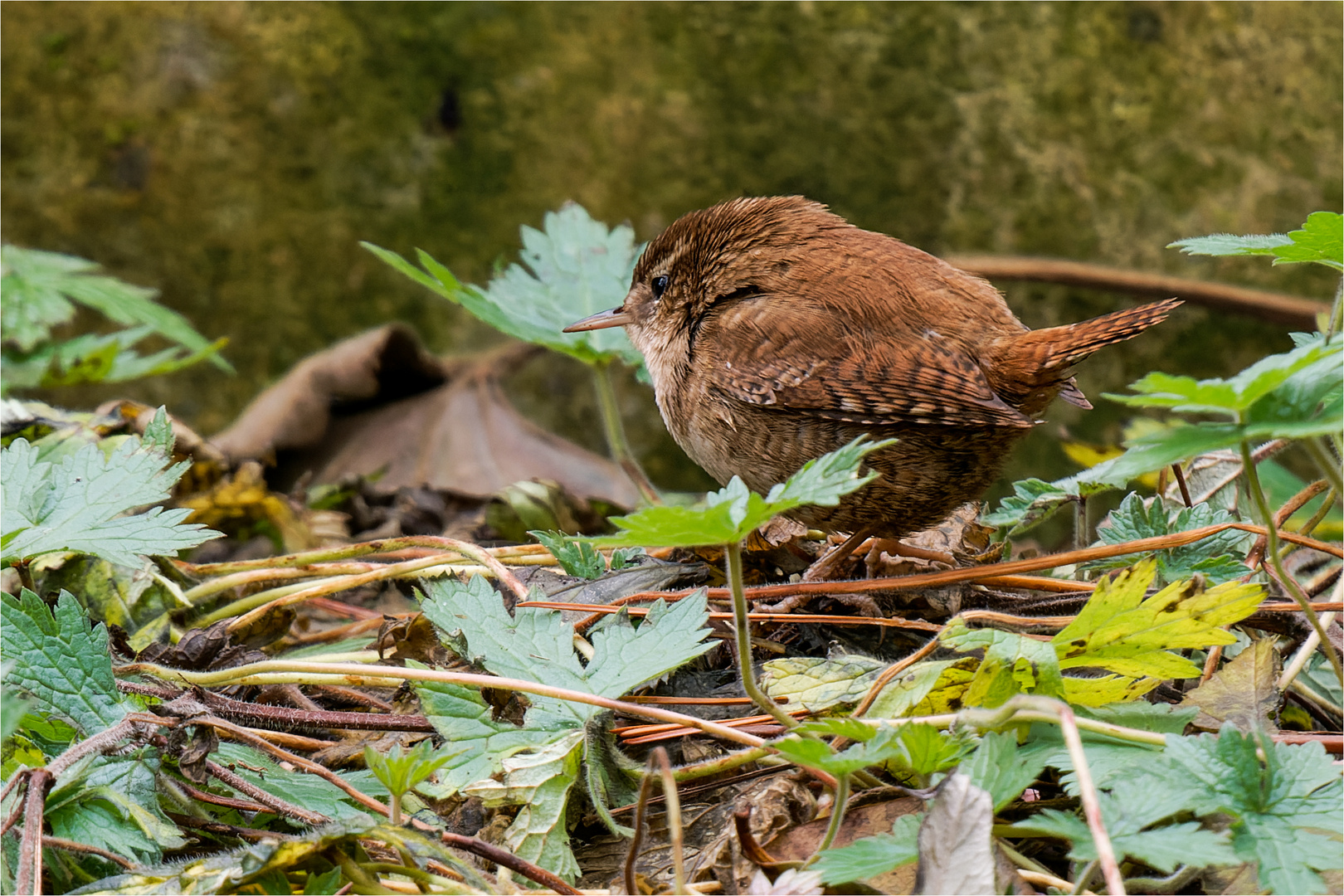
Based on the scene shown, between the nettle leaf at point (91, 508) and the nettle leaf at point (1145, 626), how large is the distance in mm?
1262

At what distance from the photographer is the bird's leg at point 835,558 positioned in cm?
228

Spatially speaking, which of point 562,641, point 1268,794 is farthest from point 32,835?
point 1268,794

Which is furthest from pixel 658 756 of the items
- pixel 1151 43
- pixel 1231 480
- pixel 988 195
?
pixel 1151 43

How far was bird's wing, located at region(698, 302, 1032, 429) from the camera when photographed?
2080mm

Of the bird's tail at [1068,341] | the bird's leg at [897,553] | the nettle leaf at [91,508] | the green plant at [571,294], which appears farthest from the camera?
the green plant at [571,294]

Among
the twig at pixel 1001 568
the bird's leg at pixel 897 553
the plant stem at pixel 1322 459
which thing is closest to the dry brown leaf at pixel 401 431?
the bird's leg at pixel 897 553

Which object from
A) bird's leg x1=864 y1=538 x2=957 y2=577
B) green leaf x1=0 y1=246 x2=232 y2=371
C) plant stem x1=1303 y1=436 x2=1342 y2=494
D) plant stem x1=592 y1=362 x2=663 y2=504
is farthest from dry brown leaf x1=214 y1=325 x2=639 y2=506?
plant stem x1=1303 y1=436 x2=1342 y2=494

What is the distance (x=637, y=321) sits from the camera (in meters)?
2.88

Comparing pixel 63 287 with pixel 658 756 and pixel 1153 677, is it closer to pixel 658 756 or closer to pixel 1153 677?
pixel 658 756

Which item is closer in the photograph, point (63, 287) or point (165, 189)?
point (63, 287)

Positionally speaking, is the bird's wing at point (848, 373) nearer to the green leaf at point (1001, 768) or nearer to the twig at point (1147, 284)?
the green leaf at point (1001, 768)

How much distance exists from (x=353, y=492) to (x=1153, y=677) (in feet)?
8.13

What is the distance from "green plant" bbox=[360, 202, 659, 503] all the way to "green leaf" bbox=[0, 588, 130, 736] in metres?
1.32

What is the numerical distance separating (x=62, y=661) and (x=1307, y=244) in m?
1.82
